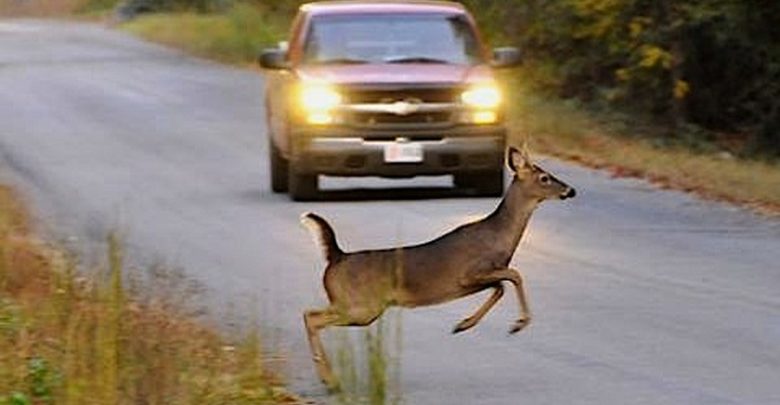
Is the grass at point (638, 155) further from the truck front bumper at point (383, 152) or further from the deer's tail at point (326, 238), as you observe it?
the deer's tail at point (326, 238)

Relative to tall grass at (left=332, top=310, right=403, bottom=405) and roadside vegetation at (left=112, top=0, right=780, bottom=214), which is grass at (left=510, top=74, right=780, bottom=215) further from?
tall grass at (left=332, top=310, right=403, bottom=405)

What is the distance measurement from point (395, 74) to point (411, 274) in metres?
9.98

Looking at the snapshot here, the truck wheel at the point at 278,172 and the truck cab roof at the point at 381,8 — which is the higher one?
the truck cab roof at the point at 381,8

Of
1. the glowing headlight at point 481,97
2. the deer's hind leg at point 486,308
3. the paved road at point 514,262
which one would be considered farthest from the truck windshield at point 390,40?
the deer's hind leg at point 486,308

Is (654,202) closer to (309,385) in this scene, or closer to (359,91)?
(359,91)

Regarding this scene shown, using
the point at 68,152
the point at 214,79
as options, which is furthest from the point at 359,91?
the point at 214,79

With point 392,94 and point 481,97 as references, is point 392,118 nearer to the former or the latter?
point 392,94

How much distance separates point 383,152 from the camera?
67.5 ft

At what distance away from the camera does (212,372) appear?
10203mm

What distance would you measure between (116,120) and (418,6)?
38.2 ft

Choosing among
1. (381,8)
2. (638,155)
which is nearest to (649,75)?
(638,155)

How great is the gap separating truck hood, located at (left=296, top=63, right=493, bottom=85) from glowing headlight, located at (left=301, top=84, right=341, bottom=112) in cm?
9

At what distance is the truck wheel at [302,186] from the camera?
2098 centimetres

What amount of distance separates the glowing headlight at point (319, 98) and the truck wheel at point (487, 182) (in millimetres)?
1343
